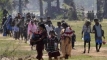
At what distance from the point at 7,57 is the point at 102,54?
535 cm

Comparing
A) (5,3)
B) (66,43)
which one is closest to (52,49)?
(66,43)

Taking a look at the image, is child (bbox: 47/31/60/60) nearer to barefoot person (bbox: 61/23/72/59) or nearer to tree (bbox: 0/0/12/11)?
barefoot person (bbox: 61/23/72/59)

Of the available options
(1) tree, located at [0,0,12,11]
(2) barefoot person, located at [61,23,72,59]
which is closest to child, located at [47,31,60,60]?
(2) barefoot person, located at [61,23,72,59]

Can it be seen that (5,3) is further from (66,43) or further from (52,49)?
(52,49)

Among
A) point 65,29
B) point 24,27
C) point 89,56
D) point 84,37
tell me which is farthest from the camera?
point 24,27

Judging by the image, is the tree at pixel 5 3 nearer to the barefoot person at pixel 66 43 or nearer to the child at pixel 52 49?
the barefoot person at pixel 66 43

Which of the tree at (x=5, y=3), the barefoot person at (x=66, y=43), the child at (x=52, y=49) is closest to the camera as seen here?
the child at (x=52, y=49)

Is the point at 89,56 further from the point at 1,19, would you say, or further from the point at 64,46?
the point at 1,19

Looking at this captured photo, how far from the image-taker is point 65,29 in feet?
52.8

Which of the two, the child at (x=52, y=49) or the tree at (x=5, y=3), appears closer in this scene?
the child at (x=52, y=49)

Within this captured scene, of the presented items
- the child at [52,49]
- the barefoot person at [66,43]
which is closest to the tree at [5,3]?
the barefoot person at [66,43]

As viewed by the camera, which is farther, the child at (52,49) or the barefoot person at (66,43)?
the barefoot person at (66,43)

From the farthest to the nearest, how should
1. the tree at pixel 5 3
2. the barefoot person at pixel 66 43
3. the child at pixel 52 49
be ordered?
the tree at pixel 5 3
the barefoot person at pixel 66 43
the child at pixel 52 49

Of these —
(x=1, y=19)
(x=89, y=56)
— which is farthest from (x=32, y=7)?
(x=89, y=56)
